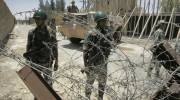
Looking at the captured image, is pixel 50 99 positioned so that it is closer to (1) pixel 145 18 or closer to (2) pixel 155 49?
(2) pixel 155 49

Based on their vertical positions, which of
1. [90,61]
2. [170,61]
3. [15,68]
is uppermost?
[170,61]

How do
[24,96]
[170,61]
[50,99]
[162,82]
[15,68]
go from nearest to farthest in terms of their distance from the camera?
[50,99] < [162,82] < [170,61] < [24,96] < [15,68]

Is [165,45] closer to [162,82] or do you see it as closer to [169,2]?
[162,82]

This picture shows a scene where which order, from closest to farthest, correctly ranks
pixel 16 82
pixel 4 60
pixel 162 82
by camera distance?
pixel 162 82 < pixel 16 82 < pixel 4 60

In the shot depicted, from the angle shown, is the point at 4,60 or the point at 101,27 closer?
the point at 101,27

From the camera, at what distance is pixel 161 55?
3.68 m

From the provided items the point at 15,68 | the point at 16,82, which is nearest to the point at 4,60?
the point at 15,68

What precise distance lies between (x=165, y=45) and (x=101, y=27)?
8.64ft

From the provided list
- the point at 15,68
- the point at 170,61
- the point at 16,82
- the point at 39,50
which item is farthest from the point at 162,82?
the point at 15,68

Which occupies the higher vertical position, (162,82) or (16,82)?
(162,82)

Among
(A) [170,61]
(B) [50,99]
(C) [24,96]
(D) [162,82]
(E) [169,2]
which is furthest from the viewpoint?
(E) [169,2]

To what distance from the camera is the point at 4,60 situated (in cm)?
1248

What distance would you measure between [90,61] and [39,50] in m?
0.94

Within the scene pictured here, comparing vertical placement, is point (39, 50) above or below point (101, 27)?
below
